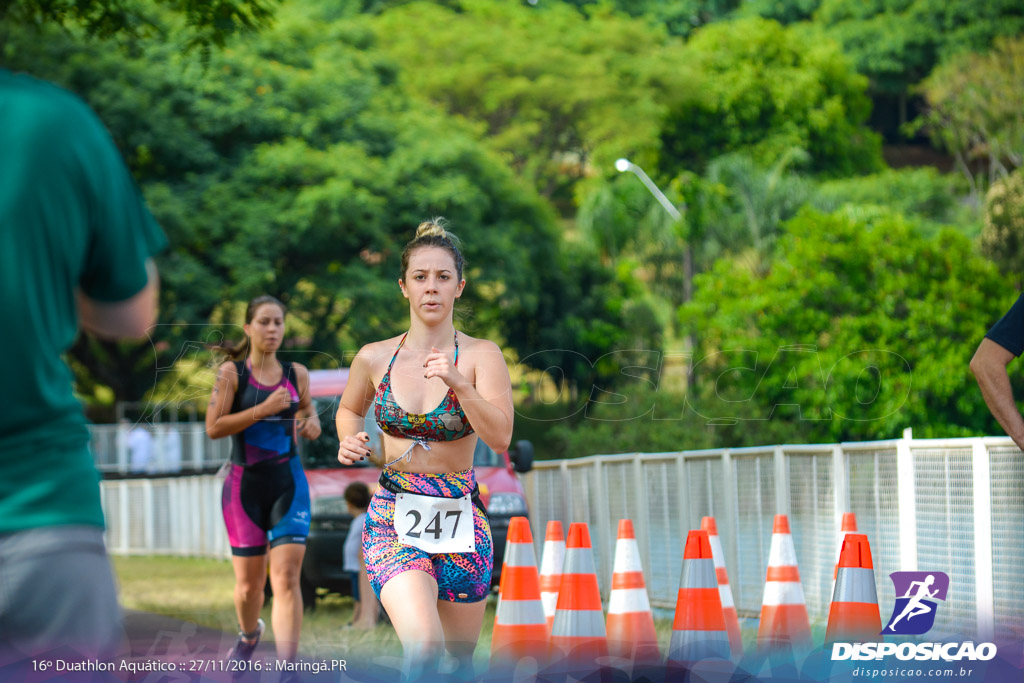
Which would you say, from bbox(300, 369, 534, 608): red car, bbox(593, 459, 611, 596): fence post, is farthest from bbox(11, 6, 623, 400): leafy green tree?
bbox(300, 369, 534, 608): red car

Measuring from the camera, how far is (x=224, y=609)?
42.0ft

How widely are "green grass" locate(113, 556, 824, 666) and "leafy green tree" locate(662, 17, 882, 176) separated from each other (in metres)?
45.5

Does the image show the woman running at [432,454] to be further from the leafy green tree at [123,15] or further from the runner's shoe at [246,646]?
the leafy green tree at [123,15]

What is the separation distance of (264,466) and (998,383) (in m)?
3.86

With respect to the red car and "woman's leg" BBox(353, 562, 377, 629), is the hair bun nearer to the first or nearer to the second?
"woman's leg" BBox(353, 562, 377, 629)

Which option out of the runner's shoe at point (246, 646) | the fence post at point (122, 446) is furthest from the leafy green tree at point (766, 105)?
the runner's shoe at point (246, 646)

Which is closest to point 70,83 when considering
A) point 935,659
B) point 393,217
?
point 393,217

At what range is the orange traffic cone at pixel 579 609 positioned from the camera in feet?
22.5

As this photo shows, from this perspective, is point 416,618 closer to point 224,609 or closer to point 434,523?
point 434,523

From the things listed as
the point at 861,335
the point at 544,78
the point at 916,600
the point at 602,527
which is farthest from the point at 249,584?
the point at 544,78

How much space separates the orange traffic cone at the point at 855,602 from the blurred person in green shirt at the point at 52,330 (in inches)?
176

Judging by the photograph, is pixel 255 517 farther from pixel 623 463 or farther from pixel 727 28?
pixel 727 28

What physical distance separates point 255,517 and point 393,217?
24994 millimetres

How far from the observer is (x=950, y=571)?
28.7 ft
